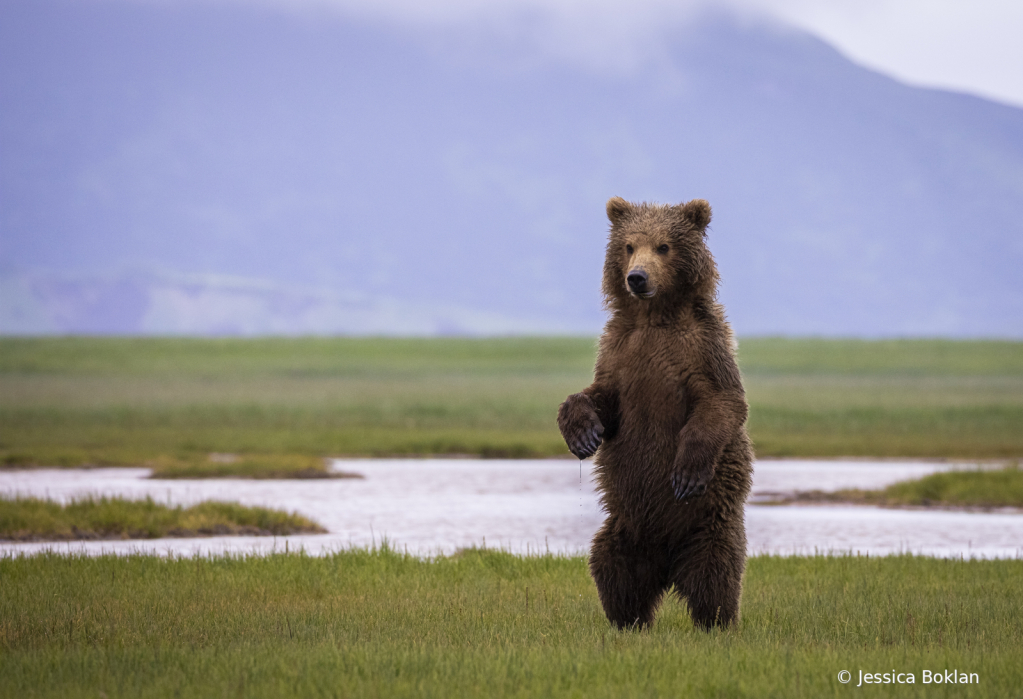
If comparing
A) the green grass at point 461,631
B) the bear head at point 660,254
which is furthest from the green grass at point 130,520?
the bear head at point 660,254

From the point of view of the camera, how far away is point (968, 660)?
8.00 m

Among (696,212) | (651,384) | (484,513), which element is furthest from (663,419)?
(484,513)

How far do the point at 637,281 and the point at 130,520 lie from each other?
1090 cm

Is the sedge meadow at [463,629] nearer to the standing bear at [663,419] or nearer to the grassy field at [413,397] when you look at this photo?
the standing bear at [663,419]

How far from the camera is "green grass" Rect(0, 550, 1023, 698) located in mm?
7359

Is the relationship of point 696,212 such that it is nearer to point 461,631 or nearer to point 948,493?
point 461,631

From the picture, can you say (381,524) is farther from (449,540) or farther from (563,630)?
(563,630)

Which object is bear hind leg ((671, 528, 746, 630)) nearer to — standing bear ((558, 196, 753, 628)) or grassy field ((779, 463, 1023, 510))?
standing bear ((558, 196, 753, 628))

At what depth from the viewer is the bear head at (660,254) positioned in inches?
332

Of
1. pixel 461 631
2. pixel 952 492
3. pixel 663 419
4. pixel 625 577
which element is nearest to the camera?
pixel 663 419

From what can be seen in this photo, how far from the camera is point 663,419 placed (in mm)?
8500

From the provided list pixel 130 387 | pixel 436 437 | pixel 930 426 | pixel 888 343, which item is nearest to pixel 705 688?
pixel 436 437

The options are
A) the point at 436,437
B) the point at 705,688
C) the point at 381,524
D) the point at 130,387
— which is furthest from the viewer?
the point at 130,387

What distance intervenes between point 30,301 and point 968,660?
17610cm
